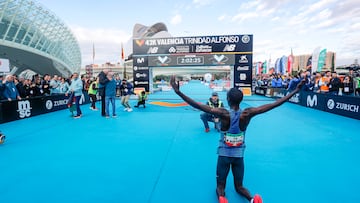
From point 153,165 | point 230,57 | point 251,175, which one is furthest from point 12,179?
point 230,57

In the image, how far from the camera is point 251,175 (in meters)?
3.30

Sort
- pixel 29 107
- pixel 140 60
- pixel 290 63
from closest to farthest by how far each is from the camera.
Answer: pixel 29 107 → pixel 140 60 → pixel 290 63

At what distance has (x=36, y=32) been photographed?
41.6m

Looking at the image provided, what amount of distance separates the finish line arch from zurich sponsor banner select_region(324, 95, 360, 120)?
301 inches

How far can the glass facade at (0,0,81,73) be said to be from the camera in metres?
35.0

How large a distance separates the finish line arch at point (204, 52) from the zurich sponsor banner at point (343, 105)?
25.1ft

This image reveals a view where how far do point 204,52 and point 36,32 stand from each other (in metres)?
41.4

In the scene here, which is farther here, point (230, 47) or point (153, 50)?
point (153, 50)

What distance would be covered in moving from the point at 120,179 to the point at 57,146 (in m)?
2.56

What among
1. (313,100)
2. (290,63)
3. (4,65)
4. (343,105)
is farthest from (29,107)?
(290,63)

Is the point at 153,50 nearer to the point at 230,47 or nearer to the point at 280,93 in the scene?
the point at 230,47

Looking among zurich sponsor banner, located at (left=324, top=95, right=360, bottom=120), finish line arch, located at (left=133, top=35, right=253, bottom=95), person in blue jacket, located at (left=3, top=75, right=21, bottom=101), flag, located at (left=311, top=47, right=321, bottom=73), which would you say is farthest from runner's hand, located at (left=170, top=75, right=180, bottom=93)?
flag, located at (left=311, top=47, right=321, bottom=73)

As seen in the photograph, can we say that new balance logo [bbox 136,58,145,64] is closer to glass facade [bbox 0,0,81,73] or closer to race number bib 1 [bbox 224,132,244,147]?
race number bib 1 [bbox 224,132,244,147]

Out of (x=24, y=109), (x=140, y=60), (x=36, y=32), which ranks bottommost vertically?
(x=24, y=109)
